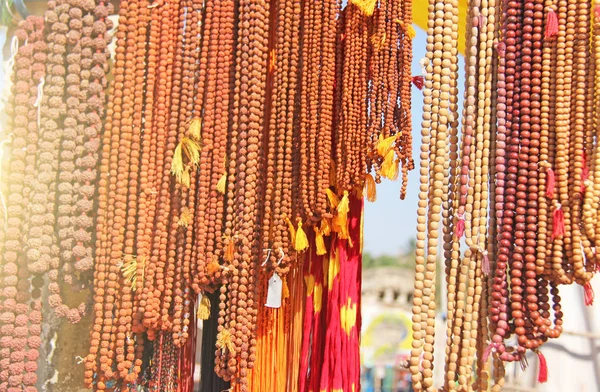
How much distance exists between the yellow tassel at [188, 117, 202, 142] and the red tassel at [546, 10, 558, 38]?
0.78 meters

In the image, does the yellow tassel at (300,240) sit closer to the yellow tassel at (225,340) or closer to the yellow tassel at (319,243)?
the yellow tassel at (319,243)

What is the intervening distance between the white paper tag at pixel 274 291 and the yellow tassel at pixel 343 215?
0.60 feet

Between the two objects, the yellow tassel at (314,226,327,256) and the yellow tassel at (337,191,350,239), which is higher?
the yellow tassel at (337,191,350,239)

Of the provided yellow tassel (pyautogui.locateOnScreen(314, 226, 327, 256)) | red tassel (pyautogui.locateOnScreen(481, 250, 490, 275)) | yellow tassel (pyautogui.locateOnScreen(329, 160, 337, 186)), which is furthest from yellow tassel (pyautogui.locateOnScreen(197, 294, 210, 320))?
red tassel (pyautogui.locateOnScreen(481, 250, 490, 275))

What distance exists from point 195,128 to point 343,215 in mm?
399

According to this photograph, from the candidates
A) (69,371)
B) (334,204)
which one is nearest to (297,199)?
(334,204)

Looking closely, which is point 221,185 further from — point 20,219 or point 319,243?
point 20,219

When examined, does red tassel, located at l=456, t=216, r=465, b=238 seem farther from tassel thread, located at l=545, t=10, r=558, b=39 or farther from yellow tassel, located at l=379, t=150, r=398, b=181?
tassel thread, located at l=545, t=10, r=558, b=39

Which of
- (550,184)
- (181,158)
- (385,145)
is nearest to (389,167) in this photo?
(385,145)

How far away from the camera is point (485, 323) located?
130 centimetres

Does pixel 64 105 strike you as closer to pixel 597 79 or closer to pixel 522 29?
pixel 522 29

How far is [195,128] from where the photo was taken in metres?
1.51

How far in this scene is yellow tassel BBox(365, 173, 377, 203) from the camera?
1.55 m

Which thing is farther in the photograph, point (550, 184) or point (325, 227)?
point (325, 227)
